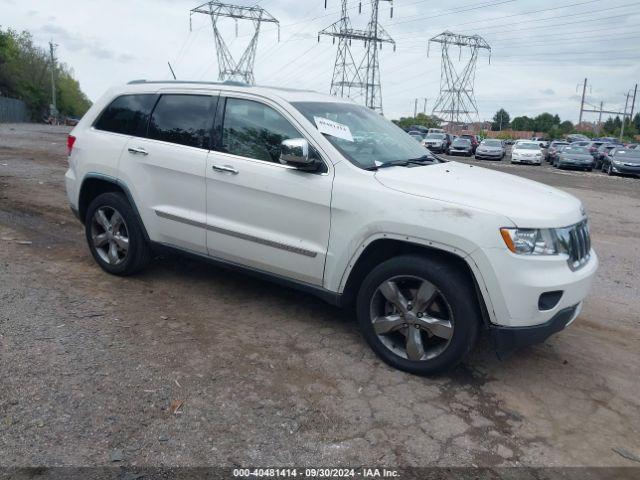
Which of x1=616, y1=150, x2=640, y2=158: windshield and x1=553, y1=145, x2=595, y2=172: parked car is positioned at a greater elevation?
x1=616, y1=150, x2=640, y2=158: windshield

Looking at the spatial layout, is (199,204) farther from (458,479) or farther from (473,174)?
(458,479)

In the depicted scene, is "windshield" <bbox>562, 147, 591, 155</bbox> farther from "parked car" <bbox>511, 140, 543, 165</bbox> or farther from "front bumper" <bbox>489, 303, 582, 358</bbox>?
"front bumper" <bbox>489, 303, 582, 358</bbox>

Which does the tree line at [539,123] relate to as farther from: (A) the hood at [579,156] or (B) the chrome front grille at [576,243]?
(B) the chrome front grille at [576,243]

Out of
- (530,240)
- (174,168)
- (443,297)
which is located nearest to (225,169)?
(174,168)

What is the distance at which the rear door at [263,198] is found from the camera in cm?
401

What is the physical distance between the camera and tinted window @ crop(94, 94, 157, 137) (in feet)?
16.8

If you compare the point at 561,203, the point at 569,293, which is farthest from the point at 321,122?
the point at 569,293

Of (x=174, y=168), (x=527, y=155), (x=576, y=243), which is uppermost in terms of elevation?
(x=174, y=168)

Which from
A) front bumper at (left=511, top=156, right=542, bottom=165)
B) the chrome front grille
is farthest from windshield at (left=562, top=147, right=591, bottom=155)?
the chrome front grille

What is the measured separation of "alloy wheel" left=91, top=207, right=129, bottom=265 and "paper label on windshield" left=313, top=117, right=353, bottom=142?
7.01 feet

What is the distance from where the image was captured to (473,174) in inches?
168

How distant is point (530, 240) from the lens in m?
3.35

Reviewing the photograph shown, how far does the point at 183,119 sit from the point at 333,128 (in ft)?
4.63

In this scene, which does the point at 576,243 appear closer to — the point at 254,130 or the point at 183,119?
the point at 254,130
